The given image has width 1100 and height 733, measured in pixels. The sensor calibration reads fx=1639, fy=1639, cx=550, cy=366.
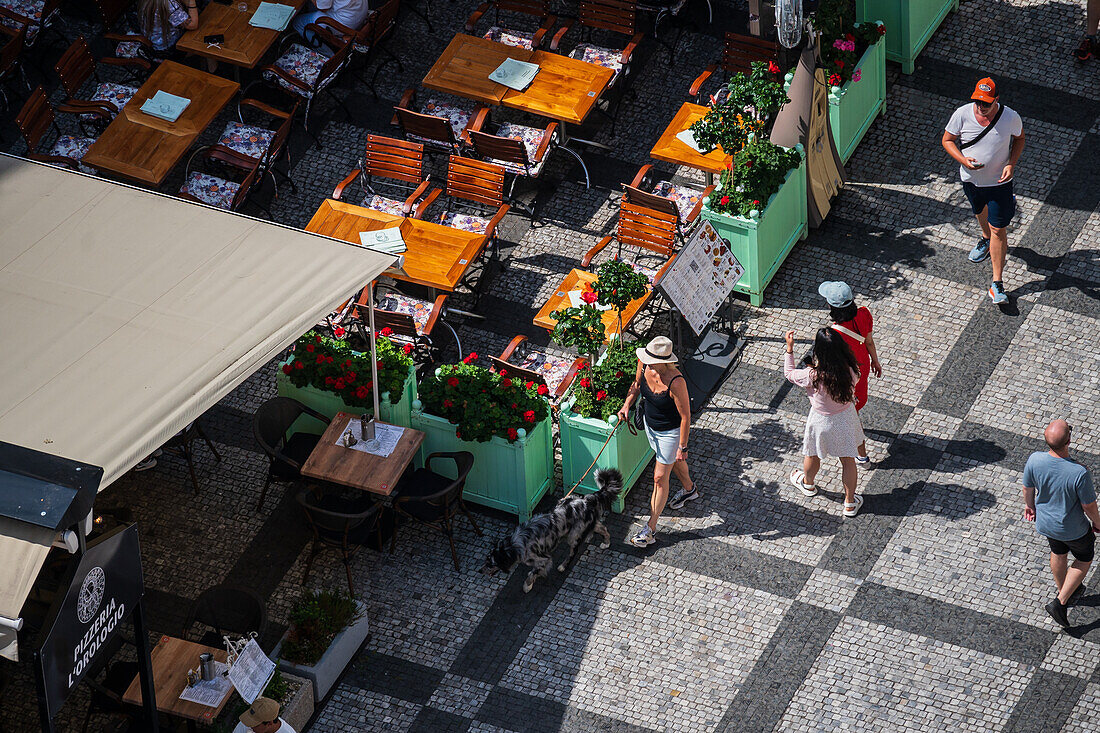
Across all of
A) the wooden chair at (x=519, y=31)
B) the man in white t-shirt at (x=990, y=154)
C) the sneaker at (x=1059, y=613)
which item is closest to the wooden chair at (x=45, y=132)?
the wooden chair at (x=519, y=31)

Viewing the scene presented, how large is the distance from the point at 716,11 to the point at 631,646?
884 cm

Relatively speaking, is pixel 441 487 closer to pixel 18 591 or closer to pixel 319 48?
pixel 18 591

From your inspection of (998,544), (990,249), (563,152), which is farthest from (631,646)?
(563,152)

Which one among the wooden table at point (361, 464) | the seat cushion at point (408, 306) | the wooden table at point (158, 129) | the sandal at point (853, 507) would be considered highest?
the wooden table at point (158, 129)

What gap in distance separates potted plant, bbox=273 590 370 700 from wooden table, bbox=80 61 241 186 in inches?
222

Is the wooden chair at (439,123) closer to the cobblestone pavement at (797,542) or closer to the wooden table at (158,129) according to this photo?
the cobblestone pavement at (797,542)

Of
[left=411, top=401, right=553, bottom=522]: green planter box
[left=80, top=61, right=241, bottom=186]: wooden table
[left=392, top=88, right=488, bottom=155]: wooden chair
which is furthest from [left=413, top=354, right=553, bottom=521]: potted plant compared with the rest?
[left=80, top=61, right=241, bottom=186]: wooden table

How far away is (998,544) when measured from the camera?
44.0 ft

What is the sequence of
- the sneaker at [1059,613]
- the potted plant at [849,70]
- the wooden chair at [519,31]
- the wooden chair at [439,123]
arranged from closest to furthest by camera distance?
the sneaker at [1059,613] → the potted plant at [849,70] → the wooden chair at [439,123] → the wooden chair at [519,31]

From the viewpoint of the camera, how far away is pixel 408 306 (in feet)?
50.5

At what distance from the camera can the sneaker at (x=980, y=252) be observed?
52.1ft

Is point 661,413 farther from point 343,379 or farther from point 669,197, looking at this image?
point 669,197

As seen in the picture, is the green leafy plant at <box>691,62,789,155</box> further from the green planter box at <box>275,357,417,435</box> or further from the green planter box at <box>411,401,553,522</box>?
the green planter box at <box>275,357,417,435</box>

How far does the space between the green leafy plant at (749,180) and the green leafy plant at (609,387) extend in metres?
2.26
